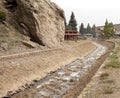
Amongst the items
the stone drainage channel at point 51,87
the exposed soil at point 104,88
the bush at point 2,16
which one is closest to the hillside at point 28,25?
the bush at point 2,16

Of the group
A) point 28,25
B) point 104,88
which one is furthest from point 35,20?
point 104,88

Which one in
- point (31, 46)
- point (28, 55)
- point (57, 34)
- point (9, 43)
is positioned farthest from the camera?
point (57, 34)

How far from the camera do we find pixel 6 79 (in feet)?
82.9

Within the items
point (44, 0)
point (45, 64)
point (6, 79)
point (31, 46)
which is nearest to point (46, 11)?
point (44, 0)

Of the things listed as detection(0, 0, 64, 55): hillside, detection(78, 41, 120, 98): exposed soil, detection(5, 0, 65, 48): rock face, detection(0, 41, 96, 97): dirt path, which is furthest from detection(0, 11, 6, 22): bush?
detection(78, 41, 120, 98): exposed soil

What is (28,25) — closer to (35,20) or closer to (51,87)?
(35,20)

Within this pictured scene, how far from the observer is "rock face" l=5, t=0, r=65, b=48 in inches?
2074

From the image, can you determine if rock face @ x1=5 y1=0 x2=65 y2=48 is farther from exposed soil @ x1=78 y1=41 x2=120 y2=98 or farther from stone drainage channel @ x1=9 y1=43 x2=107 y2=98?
exposed soil @ x1=78 y1=41 x2=120 y2=98

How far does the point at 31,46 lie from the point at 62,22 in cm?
2341

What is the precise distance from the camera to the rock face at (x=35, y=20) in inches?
2074

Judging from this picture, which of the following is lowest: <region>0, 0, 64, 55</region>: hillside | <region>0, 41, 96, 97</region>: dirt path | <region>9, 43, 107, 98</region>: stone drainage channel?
<region>9, 43, 107, 98</region>: stone drainage channel

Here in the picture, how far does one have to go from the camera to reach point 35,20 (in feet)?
174

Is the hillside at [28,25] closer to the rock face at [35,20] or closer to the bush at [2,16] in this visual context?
the rock face at [35,20]

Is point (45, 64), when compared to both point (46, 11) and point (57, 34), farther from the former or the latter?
point (57, 34)
